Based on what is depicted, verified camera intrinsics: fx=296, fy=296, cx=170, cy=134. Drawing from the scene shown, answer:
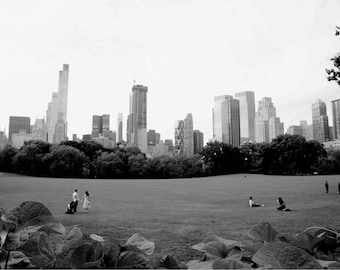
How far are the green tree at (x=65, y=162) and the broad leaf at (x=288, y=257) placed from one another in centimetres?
6966

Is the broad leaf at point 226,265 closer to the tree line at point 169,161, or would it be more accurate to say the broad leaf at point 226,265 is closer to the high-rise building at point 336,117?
the tree line at point 169,161

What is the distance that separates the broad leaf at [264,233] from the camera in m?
0.94

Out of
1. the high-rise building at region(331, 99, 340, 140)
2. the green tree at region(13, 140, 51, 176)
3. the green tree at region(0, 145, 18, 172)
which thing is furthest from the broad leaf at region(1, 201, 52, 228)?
the high-rise building at region(331, 99, 340, 140)

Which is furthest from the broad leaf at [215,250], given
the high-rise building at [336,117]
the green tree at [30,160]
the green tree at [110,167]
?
the high-rise building at [336,117]

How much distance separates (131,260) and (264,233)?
1.40 ft

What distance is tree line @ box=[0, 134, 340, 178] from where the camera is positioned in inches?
2699

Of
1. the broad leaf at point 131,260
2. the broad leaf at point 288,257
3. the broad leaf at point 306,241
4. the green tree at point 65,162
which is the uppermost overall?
the green tree at point 65,162

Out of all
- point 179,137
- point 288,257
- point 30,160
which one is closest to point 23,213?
point 288,257

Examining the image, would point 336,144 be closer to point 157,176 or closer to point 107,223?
point 157,176

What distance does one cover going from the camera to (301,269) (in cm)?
68

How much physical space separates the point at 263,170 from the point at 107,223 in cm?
6808

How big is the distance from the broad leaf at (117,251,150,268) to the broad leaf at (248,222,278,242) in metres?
0.36

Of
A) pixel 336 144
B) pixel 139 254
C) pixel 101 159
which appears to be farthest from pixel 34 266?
pixel 336 144

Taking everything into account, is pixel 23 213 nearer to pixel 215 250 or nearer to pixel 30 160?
pixel 215 250
